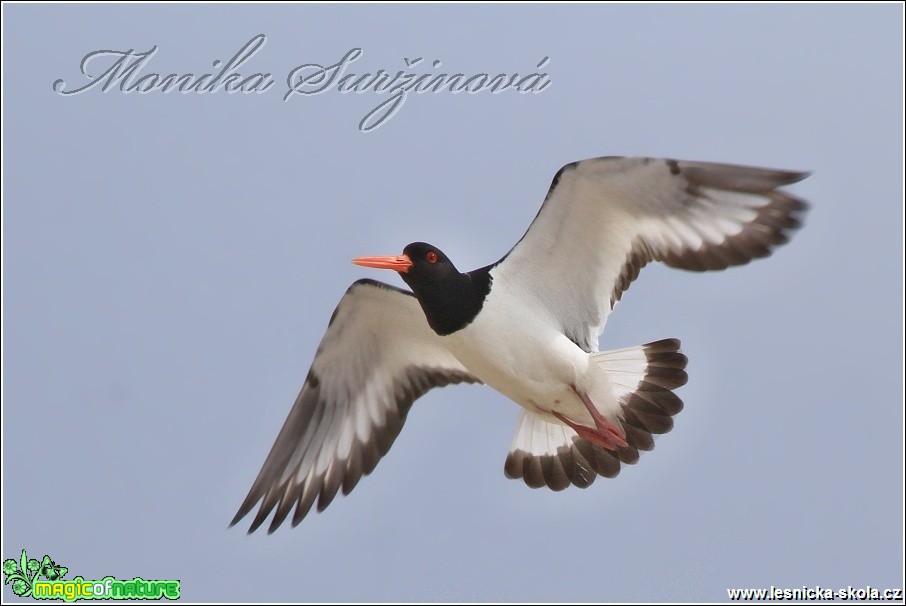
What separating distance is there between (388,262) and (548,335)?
1.44m

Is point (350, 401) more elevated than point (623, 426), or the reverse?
point (350, 401)

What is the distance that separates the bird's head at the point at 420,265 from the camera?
10344mm

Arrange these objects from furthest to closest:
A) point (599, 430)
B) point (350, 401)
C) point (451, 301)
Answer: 1. point (350, 401)
2. point (599, 430)
3. point (451, 301)

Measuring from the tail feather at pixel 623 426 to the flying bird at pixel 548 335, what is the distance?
1 centimetres

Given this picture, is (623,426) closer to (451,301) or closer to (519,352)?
(519,352)

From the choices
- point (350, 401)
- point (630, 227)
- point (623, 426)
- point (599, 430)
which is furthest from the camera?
point (350, 401)

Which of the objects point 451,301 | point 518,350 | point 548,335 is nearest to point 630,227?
point 548,335

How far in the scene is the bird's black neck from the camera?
10.2 meters

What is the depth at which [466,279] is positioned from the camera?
10398mm

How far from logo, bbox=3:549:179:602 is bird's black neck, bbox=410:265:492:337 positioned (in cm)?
322

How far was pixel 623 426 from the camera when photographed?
427 inches

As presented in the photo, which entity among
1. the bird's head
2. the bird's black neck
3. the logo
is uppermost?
the bird's head

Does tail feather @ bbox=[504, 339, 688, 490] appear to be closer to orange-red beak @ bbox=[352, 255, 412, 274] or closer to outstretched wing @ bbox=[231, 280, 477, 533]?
outstretched wing @ bbox=[231, 280, 477, 533]

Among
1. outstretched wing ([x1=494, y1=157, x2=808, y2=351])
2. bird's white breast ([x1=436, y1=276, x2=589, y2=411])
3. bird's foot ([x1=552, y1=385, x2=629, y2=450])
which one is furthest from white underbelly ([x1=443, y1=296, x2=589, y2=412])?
outstretched wing ([x1=494, y1=157, x2=808, y2=351])
